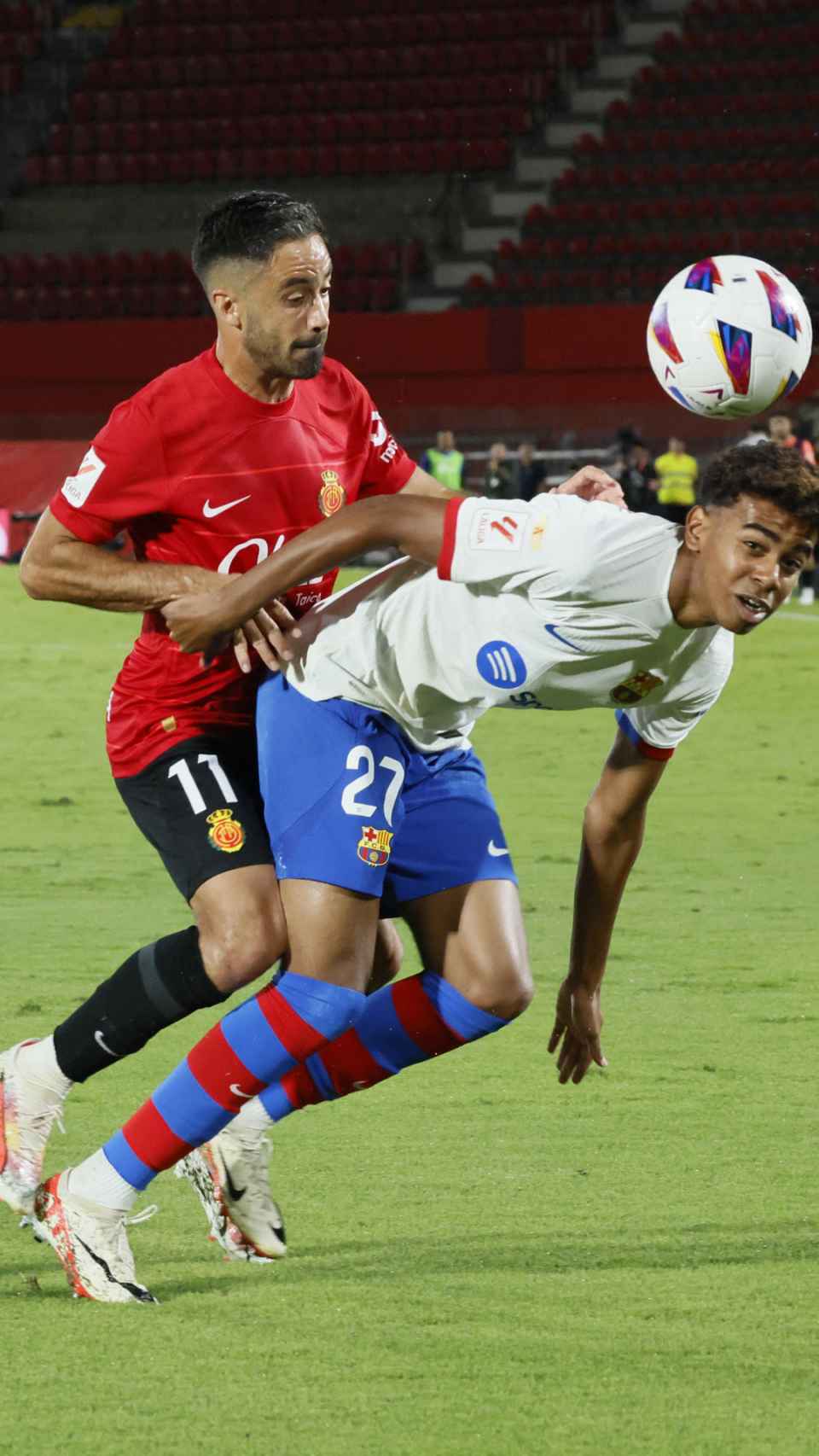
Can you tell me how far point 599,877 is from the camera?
409 cm

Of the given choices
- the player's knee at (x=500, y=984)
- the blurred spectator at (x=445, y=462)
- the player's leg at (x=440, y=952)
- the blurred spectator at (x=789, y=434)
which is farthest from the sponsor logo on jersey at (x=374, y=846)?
the blurred spectator at (x=445, y=462)

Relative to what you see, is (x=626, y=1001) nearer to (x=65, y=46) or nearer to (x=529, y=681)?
(x=529, y=681)

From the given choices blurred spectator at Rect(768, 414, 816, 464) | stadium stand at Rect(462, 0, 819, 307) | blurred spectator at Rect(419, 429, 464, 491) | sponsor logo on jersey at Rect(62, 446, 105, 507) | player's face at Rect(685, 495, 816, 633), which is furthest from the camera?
stadium stand at Rect(462, 0, 819, 307)

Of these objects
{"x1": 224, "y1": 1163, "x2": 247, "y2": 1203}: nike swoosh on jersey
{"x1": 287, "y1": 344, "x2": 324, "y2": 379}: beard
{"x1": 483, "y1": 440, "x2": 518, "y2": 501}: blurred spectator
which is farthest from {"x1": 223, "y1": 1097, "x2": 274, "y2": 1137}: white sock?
{"x1": 483, "y1": 440, "x2": 518, "y2": 501}: blurred spectator

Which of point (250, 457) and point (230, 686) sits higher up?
point (250, 457)

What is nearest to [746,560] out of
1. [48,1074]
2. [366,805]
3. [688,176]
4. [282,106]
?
[366,805]

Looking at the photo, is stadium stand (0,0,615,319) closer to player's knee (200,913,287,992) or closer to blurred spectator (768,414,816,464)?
blurred spectator (768,414,816,464)

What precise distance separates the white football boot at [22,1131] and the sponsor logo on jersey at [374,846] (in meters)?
0.91

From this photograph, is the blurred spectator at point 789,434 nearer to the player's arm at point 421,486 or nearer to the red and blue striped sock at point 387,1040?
the player's arm at point 421,486

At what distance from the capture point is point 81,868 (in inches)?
349

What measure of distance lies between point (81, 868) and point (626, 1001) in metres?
3.40

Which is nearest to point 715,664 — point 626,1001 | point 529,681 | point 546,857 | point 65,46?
point 529,681

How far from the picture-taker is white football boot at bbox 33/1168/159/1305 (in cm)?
355

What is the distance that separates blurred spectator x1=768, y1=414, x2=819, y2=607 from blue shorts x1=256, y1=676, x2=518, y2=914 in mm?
13908
